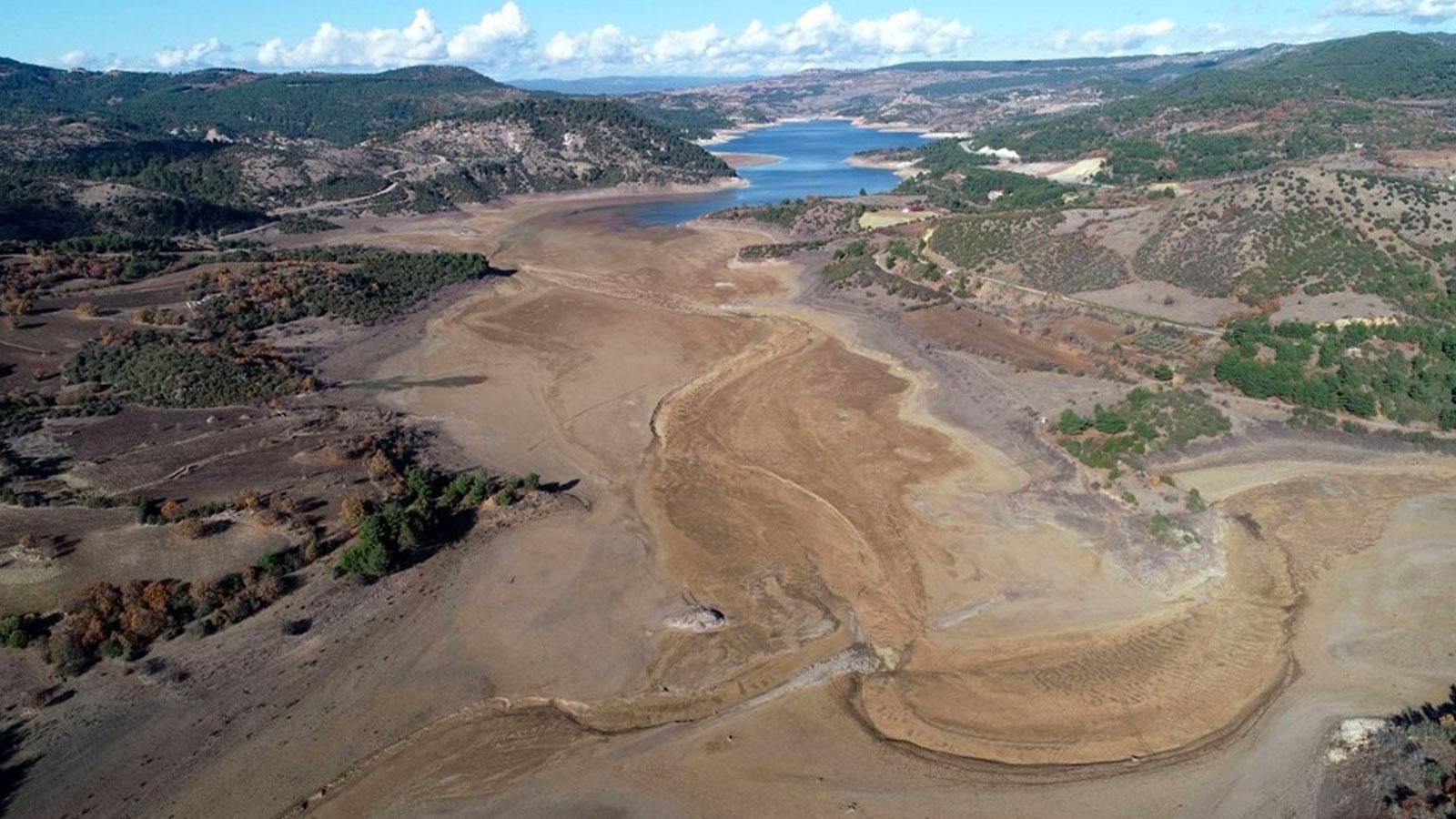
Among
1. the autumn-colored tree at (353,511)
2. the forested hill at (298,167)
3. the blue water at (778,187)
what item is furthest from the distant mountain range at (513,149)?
the autumn-colored tree at (353,511)

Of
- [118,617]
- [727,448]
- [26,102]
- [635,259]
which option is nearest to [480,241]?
[635,259]

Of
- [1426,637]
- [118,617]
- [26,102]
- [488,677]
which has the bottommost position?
[1426,637]

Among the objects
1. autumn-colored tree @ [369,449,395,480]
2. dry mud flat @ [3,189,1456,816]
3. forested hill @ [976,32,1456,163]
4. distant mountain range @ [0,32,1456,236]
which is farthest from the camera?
forested hill @ [976,32,1456,163]

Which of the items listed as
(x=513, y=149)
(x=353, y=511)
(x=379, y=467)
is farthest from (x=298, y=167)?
(x=353, y=511)

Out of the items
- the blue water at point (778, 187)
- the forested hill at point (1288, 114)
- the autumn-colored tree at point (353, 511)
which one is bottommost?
the autumn-colored tree at point (353, 511)

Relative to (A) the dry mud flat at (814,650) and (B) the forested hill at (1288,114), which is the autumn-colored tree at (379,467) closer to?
(A) the dry mud flat at (814,650)

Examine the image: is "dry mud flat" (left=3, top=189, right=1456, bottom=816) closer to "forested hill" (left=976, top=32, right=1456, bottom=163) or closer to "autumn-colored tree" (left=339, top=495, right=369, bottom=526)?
"autumn-colored tree" (left=339, top=495, right=369, bottom=526)

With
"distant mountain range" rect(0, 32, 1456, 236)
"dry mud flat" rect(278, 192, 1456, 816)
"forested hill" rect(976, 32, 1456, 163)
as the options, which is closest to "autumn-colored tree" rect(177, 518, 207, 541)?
"dry mud flat" rect(278, 192, 1456, 816)

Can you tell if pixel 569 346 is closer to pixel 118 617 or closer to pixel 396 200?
pixel 118 617
